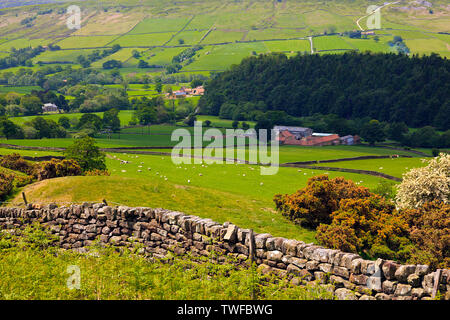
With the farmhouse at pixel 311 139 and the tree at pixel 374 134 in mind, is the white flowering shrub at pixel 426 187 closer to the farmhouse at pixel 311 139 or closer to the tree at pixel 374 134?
the farmhouse at pixel 311 139

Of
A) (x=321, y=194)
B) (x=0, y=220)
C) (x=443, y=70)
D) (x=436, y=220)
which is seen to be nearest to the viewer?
(x=0, y=220)

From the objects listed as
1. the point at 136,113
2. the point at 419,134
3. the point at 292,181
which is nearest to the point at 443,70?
the point at 419,134

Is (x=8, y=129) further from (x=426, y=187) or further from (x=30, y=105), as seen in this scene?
(x=426, y=187)

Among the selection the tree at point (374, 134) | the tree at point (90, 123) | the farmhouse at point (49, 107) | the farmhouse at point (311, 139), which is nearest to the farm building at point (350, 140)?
the farmhouse at point (311, 139)

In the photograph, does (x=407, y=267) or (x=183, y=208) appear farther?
(x=183, y=208)

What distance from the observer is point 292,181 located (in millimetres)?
53250

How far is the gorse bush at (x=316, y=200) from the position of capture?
26375 mm

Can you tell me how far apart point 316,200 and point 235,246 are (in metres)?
15.0

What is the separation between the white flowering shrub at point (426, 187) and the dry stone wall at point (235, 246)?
22.8 meters

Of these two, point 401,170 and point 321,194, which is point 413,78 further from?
point 321,194

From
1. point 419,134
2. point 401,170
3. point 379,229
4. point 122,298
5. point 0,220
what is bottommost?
point 419,134

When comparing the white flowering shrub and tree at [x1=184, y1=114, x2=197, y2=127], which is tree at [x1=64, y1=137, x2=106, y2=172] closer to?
the white flowering shrub

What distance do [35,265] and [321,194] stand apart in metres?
19.2

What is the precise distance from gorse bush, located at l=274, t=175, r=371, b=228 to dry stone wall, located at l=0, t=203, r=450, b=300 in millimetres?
13478
